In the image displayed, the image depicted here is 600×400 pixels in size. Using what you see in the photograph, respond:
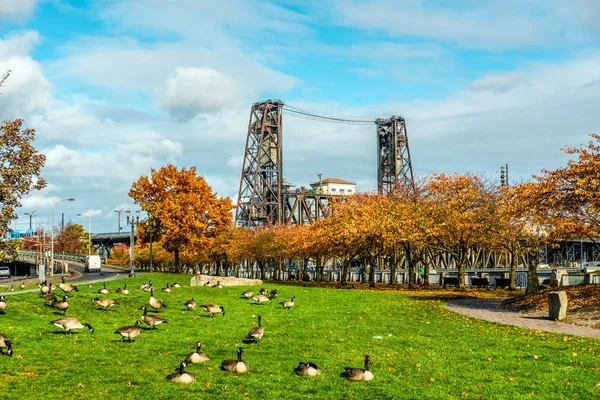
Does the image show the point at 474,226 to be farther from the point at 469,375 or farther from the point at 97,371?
the point at 97,371

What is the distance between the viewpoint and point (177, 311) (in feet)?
90.6

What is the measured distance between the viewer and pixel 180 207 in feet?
232

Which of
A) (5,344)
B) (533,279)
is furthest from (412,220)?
(5,344)

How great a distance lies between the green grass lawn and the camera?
13.7 m

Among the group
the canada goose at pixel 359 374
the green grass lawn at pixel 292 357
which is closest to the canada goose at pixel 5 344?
the green grass lawn at pixel 292 357

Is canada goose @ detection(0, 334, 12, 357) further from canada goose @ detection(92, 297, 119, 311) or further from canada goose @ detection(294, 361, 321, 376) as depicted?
canada goose @ detection(92, 297, 119, 311)

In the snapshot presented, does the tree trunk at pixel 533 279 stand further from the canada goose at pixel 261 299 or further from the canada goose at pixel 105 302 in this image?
the canada goose at pixel 105 302

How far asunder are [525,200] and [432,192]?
2734 cm

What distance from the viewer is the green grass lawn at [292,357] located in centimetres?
1374

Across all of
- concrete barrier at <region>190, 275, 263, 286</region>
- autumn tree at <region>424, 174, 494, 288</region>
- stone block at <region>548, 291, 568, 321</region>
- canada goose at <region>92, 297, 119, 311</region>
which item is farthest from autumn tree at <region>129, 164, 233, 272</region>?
stone block at <region>548, 291, 568, 321</region>

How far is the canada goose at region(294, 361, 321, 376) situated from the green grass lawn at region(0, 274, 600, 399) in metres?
0.21

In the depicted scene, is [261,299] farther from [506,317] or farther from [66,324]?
[66,324]

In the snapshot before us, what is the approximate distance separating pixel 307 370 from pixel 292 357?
7.87 feet

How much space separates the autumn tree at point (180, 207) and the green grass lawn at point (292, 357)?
42.2 meters
